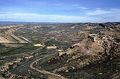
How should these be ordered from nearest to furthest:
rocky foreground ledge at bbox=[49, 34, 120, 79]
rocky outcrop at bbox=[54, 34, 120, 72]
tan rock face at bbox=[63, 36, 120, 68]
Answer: rocky foreground ledge at bbox=[49, 34, 120, 79]
rocky outcrop at bbox=[54, 34, 120, 72]
tan rock face at bbox=[63, 36, 120, 68]

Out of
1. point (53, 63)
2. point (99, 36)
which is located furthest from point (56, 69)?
point (99, 36)

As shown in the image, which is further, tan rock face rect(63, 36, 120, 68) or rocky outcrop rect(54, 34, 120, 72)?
tan rock face rect(63, 36, 120, 68)

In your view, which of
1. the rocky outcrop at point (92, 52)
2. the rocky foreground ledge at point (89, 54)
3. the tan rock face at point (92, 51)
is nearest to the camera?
the rocky foreground ledge at point (89, 54)

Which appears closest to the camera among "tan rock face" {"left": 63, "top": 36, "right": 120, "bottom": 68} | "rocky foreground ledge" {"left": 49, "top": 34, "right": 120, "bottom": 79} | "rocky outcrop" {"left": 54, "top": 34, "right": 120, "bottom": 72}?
"rocky foreground ledge" {"left": 49, "top": 34, "right": 120, "bottom": 79}

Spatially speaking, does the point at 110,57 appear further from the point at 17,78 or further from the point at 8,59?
the point at 8,59

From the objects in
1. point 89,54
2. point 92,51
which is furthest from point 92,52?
point 89,54

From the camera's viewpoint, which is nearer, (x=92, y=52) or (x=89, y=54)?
(x=89, y=54)

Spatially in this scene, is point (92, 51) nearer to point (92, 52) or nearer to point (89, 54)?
point (92, 52)

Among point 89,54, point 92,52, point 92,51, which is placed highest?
point 92,51

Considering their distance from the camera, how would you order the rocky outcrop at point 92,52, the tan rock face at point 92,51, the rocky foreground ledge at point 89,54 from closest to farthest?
the rocky foreground ledge at point 89,54, the rocky outcrop at point 92,52, the tan rock face at point 92,51

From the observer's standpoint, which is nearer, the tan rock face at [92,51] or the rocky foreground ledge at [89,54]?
the rocky foreground ledge at [89,54]

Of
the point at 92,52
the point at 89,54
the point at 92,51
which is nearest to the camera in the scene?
the point at 89,54
